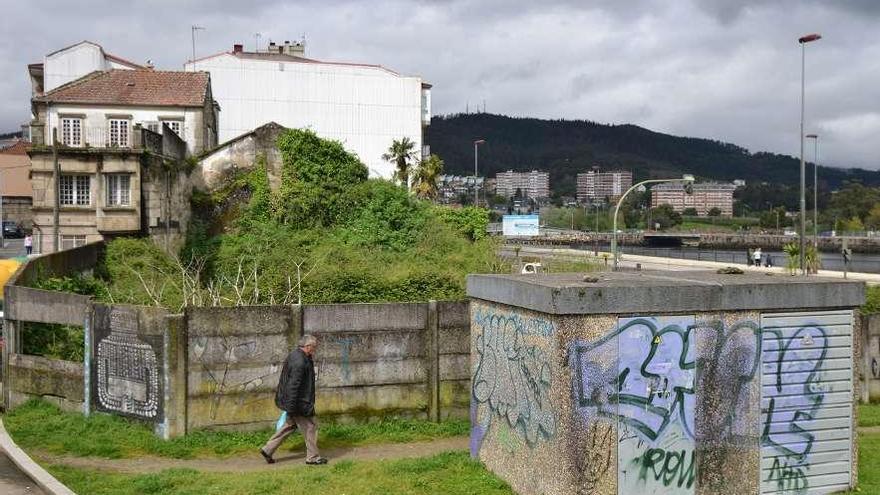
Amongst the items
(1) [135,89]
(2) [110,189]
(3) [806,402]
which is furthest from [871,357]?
(1) [135,89]

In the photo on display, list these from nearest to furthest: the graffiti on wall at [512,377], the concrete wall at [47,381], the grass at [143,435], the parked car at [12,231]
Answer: the graffiti on wall at [512,377]
the grass at [143,435]
the concrete wall at [47,381]
the parked car at [12,231]

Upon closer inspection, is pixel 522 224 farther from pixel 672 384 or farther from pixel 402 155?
pixel 672 384

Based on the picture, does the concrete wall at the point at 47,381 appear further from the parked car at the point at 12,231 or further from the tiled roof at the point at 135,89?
the parked car at the point at 12,231

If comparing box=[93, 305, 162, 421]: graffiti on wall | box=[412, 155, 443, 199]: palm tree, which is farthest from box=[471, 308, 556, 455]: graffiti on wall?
box=[412, 155, 443, 199]: palm tree

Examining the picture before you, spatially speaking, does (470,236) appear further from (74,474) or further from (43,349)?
(74,474)

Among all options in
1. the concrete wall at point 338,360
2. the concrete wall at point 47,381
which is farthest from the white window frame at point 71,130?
the concrete wall at point 338,360

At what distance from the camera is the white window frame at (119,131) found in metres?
37.2

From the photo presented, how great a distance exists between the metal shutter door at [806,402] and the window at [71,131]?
110 feet

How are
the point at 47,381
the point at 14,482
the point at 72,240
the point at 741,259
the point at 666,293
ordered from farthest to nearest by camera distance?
1. the point at 741,259
2. the point at 72,240
3. the point at 47,381
4. the point at 14,482
5. the point at 666,293

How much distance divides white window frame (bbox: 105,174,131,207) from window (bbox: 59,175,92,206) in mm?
1208

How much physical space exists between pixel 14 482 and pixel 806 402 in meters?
9.44

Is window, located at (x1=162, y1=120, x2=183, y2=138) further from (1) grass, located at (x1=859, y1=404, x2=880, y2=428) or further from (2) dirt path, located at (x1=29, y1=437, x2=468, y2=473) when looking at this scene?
(1) grass, located at (x1=859, y1=404, x2=880, y2=428)

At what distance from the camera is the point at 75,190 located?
99.5 ft

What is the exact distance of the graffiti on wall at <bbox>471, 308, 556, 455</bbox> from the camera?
354 inches
